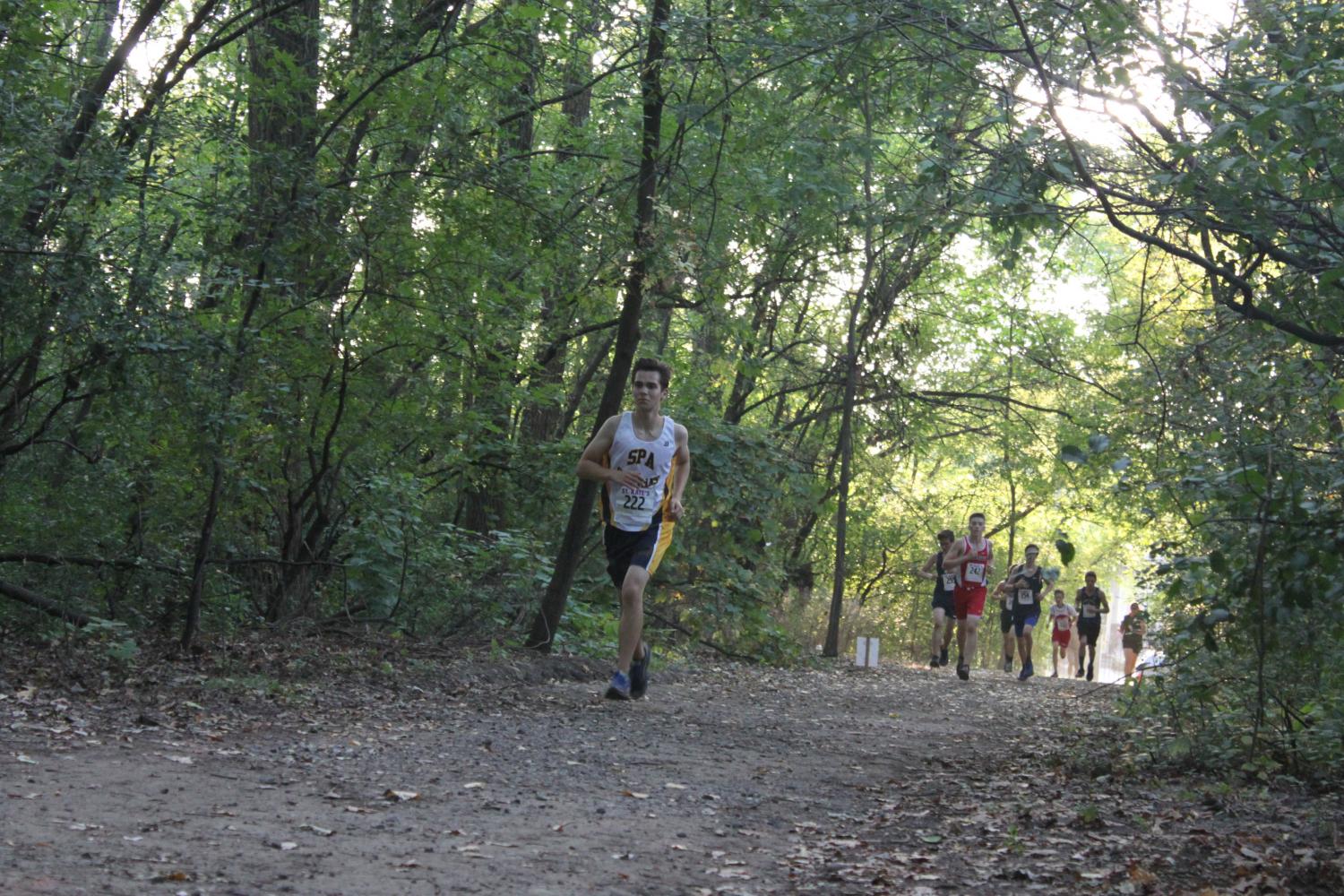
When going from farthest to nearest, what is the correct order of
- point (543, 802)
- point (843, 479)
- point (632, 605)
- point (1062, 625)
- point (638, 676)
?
1. point (1062, 625)
2. point (843, 479)
3. point (638, 676)
4. point (632, 605)
5. point (543, 802)

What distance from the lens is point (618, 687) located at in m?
9.55

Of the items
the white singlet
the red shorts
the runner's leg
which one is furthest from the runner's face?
the red shorts

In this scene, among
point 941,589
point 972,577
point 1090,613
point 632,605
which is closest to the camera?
point 632,605

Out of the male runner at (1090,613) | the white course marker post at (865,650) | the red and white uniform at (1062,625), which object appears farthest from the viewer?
the red and white uniform at (1062,625)

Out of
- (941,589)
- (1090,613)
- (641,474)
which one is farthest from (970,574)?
(641,474)

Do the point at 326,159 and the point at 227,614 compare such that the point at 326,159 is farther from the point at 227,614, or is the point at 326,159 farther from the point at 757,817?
the point at 757,817

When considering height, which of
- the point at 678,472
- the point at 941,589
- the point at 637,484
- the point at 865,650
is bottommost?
the point at 865,650

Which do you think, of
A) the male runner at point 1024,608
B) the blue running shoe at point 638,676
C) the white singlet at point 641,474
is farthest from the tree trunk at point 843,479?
the white singlet at point 641,474

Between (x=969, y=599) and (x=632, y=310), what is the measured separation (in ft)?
25.6

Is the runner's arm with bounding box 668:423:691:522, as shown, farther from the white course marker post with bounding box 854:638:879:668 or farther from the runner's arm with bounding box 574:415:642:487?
the white course marker post with bounding box 854:638:879:668

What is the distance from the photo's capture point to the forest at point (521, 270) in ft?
21.9

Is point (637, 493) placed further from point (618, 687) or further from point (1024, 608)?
point (1024, 608)

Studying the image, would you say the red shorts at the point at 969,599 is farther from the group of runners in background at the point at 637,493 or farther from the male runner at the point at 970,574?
the group of runners in background at the point at 637,493

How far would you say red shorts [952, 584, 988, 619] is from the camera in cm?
1736
